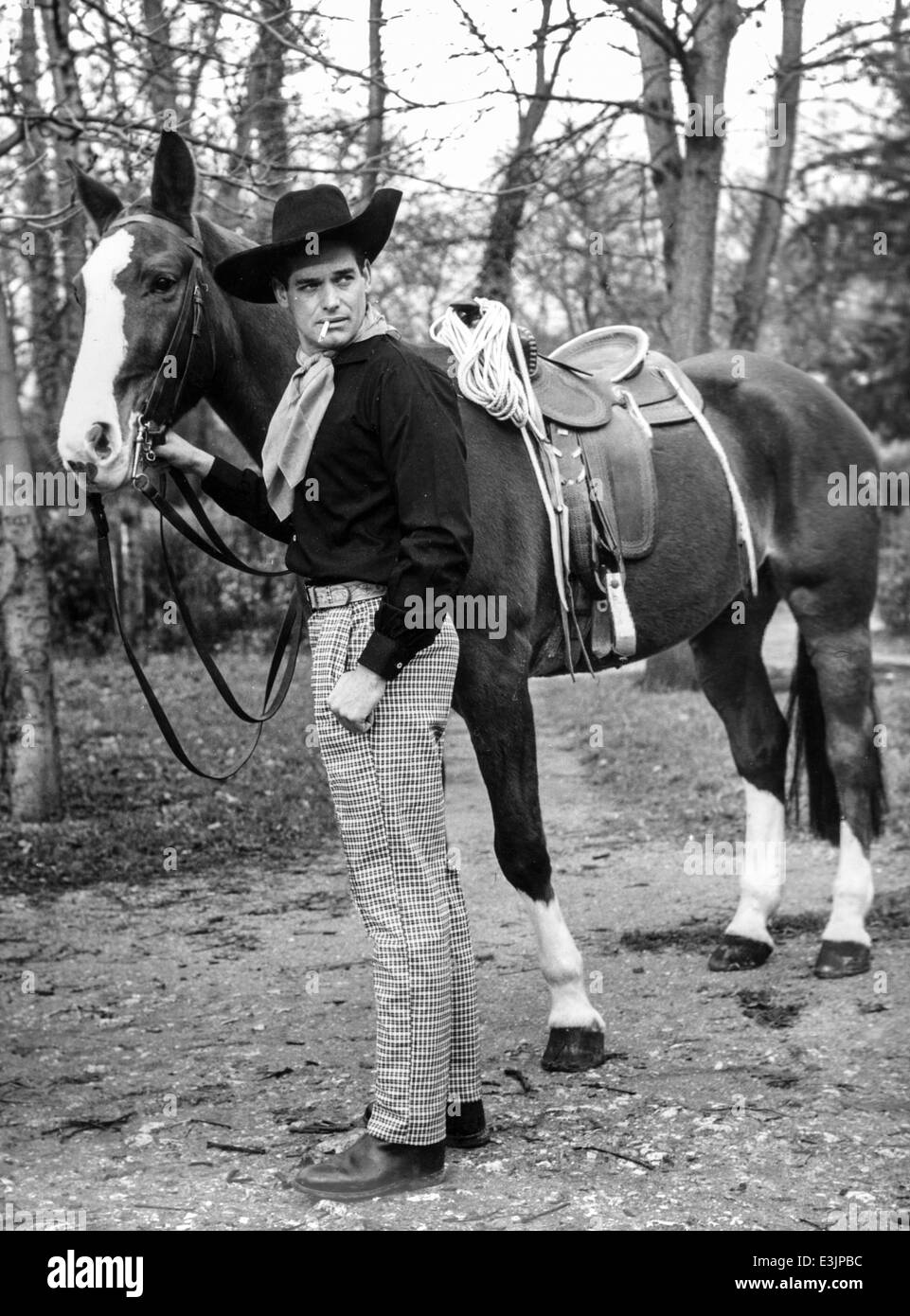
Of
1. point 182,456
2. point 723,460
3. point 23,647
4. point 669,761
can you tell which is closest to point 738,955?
point 723,460

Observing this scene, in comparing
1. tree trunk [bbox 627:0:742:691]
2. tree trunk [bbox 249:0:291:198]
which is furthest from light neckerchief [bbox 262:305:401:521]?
tree trunk [bbox 627:0:742:691]

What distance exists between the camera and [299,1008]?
16.0ft

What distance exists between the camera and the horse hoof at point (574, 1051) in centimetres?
417

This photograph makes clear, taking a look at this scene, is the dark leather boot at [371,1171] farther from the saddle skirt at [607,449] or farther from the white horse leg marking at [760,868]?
the white horse leg marking at [760,868]

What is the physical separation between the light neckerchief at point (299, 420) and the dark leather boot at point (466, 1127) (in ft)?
4.96

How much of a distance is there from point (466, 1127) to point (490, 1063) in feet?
2.34

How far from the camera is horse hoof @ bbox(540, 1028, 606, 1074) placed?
4.17 meters

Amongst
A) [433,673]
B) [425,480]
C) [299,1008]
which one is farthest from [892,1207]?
[299,1008]

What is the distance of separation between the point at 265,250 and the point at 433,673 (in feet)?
3.31

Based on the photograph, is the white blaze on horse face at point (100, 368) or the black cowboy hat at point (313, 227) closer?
the black cowboy hat at point (313, 227)

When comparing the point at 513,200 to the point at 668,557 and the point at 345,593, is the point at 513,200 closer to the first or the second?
the point at 668,557

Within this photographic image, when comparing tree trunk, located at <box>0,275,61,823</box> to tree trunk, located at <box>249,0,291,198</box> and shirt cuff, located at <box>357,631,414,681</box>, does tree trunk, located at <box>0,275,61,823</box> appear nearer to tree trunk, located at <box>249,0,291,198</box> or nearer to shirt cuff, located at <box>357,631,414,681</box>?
tree trunk, located at <box>249,0,291,198</box>

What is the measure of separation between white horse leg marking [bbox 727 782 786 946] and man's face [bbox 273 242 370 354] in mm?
2909

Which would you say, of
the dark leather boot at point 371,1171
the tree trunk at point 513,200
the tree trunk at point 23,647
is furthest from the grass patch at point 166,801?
the tree trunk at point 513,200
